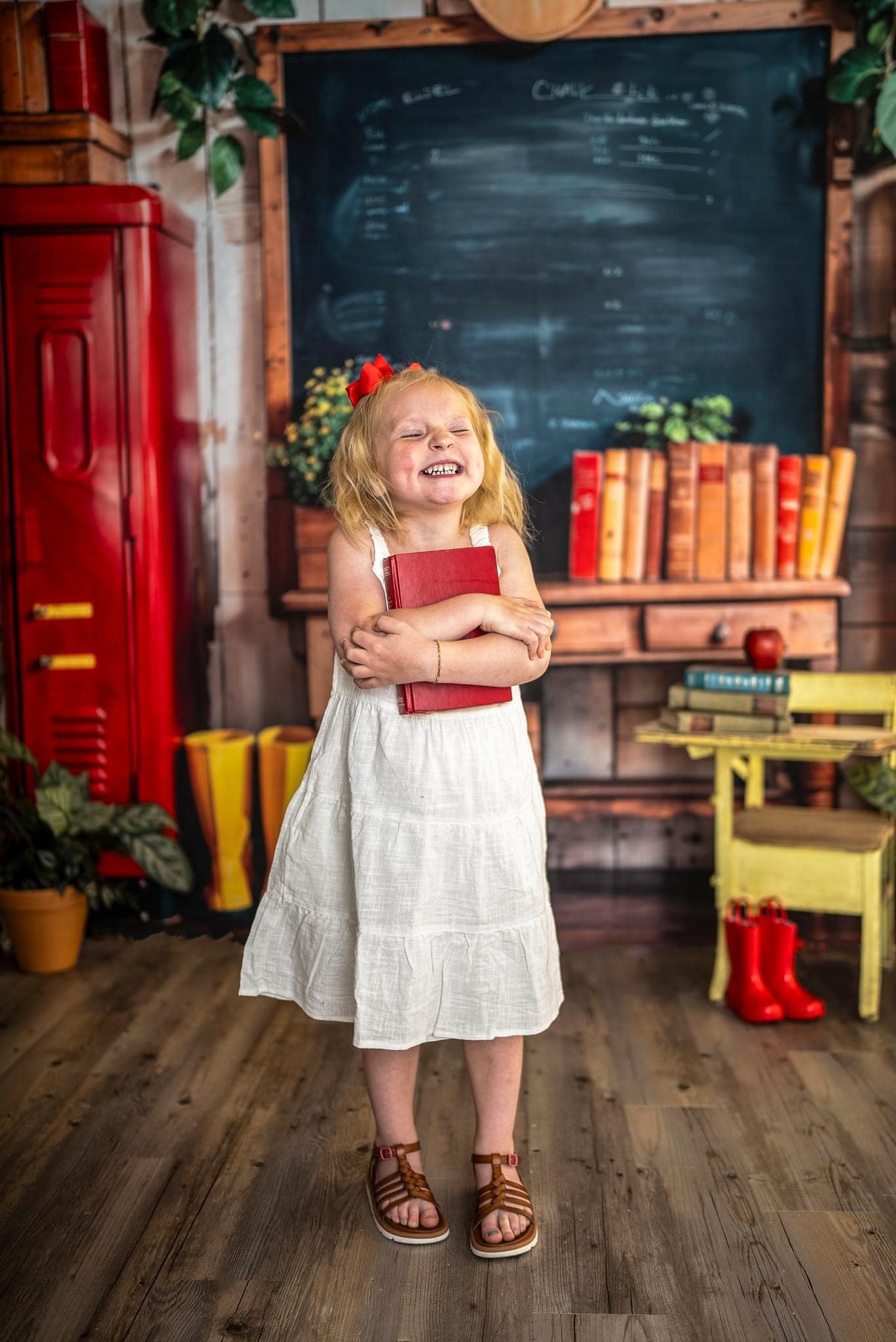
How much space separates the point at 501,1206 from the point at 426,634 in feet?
2.76

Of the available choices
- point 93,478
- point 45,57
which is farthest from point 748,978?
point 45,57

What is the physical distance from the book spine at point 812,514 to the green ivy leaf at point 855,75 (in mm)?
899

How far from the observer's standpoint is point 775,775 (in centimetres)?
327

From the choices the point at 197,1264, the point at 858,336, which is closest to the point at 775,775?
the point at 858,336

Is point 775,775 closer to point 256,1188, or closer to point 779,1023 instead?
point 779,1023

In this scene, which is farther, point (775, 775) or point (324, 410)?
point (775, 775)

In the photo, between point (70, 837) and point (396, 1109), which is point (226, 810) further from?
point (396, 1109)

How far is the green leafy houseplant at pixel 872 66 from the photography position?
111 inches

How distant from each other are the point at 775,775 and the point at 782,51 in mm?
1925

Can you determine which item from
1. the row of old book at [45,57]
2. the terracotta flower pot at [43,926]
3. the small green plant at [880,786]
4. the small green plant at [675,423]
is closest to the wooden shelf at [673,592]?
the small green plant at [675,423]

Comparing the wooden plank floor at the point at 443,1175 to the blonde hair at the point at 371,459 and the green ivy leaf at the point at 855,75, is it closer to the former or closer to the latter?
the blonde hair at the point at 371,459

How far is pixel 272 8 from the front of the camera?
2.96m

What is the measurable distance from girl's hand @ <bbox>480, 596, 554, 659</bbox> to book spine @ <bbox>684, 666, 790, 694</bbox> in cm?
102

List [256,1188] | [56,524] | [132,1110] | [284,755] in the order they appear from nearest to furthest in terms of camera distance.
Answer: [256,1188], [132,1110], [56,524], [284,755]
